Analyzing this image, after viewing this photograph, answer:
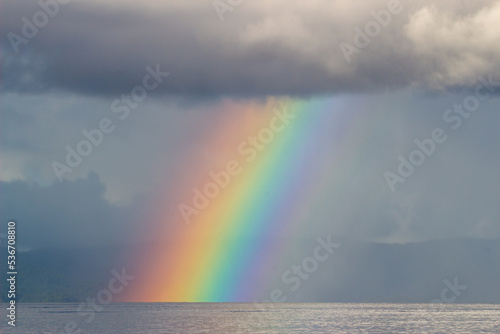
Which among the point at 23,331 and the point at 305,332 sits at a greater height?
the point at 23,331

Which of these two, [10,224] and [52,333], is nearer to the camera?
[10,224]

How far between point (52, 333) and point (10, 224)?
8536 cm

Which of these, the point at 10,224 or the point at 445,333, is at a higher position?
the point at 10,224

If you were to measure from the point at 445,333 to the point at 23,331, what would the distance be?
115874 mm

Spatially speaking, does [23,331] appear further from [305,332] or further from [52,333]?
[305,332]

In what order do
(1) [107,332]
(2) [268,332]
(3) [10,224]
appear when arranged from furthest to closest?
(1) [107,332] → (2) [268,332] → (3) [10,224]

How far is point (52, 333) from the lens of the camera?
182 m

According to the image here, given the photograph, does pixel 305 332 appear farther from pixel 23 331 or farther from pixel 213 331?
pixel 23 331

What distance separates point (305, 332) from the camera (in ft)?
609

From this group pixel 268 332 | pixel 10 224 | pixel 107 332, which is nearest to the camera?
pixel 10 224

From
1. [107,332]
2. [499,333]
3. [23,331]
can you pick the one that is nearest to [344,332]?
[499,333]

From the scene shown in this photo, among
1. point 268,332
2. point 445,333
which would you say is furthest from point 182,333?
point 445,333

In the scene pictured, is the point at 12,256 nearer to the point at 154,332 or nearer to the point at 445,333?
the point at 154,332

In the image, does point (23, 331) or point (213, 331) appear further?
point (23, 331)
